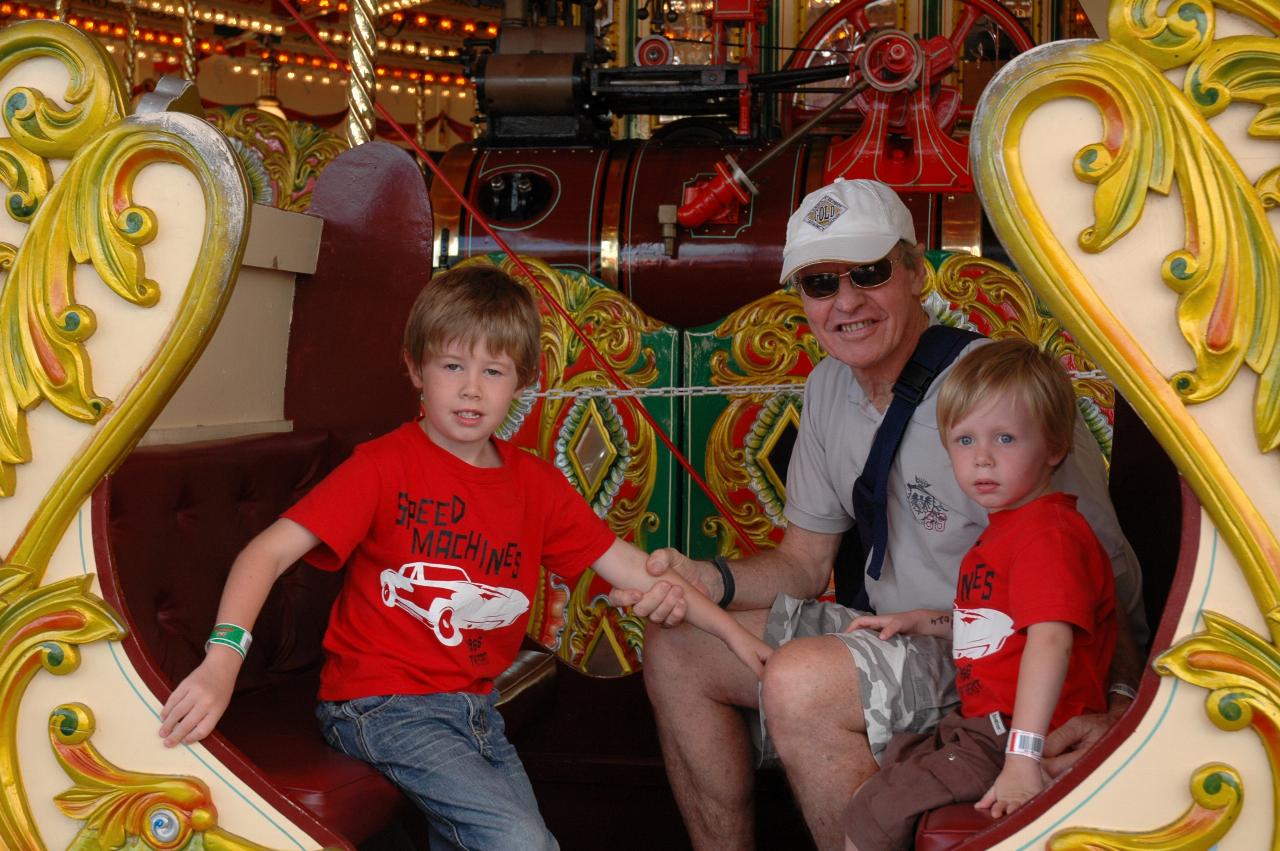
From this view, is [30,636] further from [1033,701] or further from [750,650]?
[1033,701]

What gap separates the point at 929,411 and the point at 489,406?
67cm

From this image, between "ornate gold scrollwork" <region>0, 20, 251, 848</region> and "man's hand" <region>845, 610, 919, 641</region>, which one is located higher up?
"ornate gold scrollwork" <region>0, 20, 251, 848</region>

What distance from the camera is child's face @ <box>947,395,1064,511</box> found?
1.76m

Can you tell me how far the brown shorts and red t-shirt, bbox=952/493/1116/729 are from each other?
1.6 inches

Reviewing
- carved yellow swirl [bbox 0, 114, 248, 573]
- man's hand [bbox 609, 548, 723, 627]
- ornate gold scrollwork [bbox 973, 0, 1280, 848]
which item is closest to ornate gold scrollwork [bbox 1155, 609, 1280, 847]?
ornate gold scrollwork [bbox 973, 0, 1280, 848]

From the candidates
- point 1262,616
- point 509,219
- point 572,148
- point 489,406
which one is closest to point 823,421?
point 489,406

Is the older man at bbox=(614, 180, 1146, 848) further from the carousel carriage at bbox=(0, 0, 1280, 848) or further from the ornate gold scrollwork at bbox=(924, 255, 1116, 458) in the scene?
the ornate gold scrollwork at bbox=(924, 255, 1116, 458)

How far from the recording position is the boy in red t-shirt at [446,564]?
70.6 inches

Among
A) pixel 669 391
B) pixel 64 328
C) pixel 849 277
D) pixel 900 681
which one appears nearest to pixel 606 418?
pixel 669 391

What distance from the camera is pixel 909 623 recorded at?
1992 millimetres

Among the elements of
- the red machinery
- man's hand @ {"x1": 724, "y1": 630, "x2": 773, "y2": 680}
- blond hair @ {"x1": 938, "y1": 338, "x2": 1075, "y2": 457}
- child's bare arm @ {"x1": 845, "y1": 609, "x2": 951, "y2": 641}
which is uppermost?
the red machinery

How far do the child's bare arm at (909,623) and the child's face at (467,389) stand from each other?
1.97ft

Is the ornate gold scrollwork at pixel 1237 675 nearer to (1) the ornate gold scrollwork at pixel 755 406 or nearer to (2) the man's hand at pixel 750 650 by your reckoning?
(2) the man's hand at pixel 750 650

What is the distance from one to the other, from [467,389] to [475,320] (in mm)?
96
